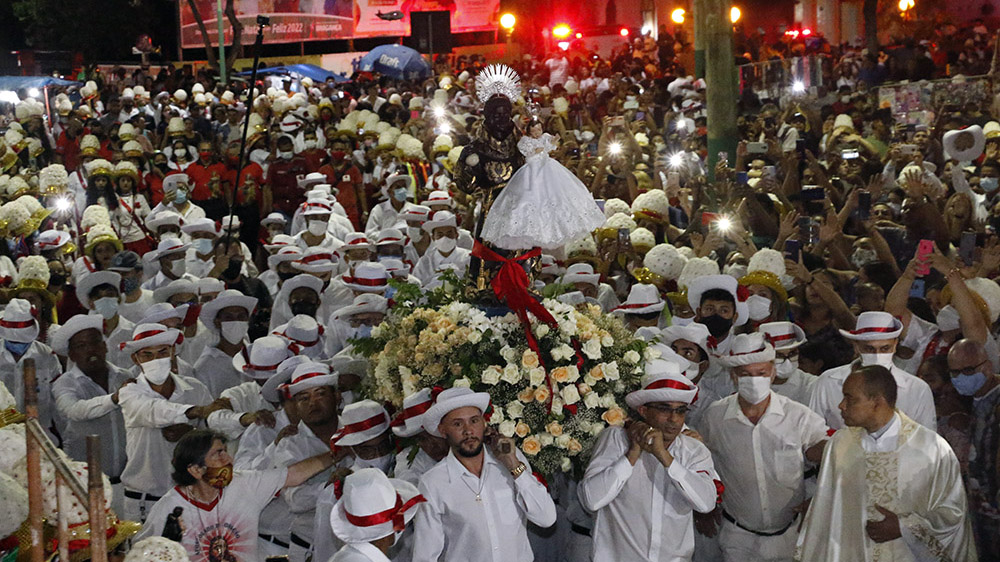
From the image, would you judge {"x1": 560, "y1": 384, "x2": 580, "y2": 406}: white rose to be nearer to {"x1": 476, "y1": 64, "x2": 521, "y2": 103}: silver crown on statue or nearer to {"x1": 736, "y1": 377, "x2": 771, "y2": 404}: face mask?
{"x1": 736, "y1": 377, "x2": 771, "y2": 404}: face mask

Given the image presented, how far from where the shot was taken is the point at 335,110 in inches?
886

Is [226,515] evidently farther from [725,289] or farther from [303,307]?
[303,307]

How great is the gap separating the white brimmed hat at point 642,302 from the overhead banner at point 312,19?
3437 centimetres

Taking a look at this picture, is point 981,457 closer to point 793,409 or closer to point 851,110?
point 793,409

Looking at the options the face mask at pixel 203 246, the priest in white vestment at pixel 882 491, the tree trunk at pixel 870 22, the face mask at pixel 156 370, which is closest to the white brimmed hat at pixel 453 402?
the priest in white vestment at pixel 882 491

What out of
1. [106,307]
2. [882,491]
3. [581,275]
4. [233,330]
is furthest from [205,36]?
[882,491]

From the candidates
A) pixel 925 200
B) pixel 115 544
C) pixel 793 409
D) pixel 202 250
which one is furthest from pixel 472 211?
pixel 115 544

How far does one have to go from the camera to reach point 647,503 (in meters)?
6.16

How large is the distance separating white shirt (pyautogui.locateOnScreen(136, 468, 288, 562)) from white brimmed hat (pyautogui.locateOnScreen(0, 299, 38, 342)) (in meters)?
3.59

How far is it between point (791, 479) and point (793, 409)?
39 cm

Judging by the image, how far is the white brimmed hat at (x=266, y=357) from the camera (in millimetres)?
8102

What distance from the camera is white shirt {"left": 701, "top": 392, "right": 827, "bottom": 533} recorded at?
6535mm

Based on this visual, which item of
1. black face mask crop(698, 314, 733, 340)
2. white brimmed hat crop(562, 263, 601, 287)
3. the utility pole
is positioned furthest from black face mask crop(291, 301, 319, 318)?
the utility pole

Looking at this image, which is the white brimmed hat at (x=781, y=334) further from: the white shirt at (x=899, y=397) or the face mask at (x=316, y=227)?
the face mask at (x=316, y=227)
